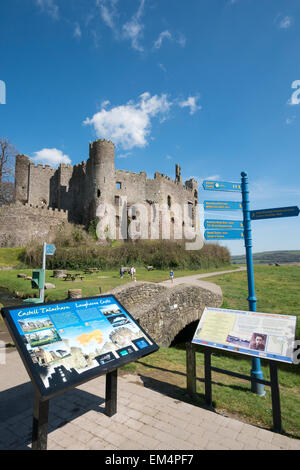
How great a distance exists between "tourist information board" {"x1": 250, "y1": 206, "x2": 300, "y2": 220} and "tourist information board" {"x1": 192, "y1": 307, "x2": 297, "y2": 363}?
208 cm

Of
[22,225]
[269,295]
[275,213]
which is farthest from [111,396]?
[22,225]

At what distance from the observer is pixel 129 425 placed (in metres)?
3.44

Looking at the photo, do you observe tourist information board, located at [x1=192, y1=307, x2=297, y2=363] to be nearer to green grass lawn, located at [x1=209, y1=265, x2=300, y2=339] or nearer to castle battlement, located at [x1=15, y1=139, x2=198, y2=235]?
green grass lawn, located at [x1=209, y1=265, x2=300, y2=339]

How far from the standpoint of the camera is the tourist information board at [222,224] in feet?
17.6

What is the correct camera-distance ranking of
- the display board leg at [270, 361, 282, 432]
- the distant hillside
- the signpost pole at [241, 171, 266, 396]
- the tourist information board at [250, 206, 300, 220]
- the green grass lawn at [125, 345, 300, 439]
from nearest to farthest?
1. the display board leg at [270, 361, 282, 432]
2. the green grass lawn at [125, 345, 300, 439]
3. the tourist information board at [250, 206, 300, 220]
4. the signpost pole at [241, 171, 266, 396]
5. the distant hillside

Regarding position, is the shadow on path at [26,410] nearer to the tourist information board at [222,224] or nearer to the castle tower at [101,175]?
the tourist information board at [222,224]

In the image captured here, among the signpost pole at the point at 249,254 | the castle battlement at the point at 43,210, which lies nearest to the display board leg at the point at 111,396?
the signpost pole at the point at 249,254

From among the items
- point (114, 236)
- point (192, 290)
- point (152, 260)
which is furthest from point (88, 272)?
point (192, 290)

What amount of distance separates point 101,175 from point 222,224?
2867 cm

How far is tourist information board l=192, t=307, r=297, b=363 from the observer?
3.57m

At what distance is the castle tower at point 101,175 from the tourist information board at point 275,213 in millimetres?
27636

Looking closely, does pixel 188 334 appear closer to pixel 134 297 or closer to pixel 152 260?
pixel 134 297

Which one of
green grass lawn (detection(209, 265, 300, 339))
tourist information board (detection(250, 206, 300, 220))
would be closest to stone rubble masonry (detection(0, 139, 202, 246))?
green grass lawn (detection(209, 265, 300, 339))

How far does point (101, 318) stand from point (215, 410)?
2.56 meters
